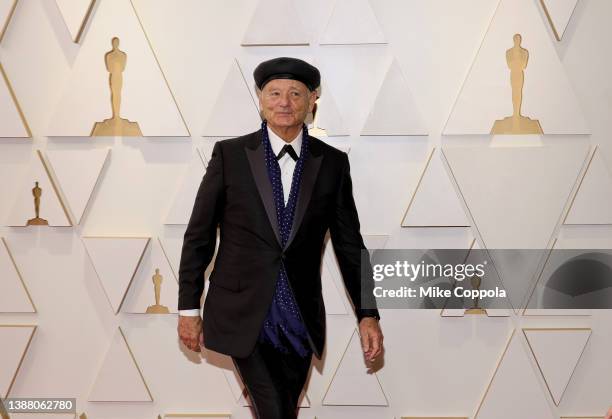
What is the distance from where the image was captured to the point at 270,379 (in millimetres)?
1994

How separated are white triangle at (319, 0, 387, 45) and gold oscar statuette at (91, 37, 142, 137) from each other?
2.79 feet

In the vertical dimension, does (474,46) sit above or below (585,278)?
above

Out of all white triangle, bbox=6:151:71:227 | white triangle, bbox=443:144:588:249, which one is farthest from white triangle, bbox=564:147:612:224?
white triangle, bbox=6:151:71:227

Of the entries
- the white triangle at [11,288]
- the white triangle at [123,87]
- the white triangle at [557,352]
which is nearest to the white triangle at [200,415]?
the white triangle at [11,288]

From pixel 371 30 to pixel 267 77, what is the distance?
2.20ft

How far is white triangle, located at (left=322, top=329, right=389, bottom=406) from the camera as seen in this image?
2725mm

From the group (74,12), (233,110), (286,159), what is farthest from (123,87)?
(286,159)

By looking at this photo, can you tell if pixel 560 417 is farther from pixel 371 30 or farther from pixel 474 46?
pixel 371 30

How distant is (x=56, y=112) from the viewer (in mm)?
2695

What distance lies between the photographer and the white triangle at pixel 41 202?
2715 millimetres

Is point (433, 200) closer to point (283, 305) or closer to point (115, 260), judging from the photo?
point (283, 305)

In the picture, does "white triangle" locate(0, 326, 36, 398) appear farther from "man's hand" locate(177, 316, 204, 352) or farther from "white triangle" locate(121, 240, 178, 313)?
"man's hand" locate(177, 316, 204, 352)

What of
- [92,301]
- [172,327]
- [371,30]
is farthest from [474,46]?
A: [92,301]

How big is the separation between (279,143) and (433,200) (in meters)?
0.84
